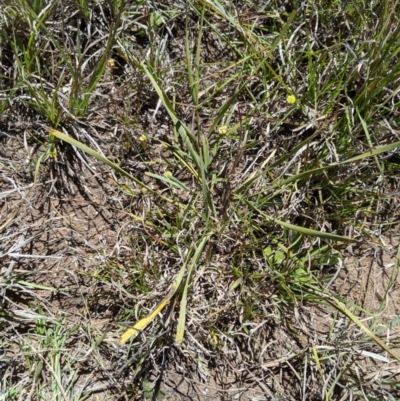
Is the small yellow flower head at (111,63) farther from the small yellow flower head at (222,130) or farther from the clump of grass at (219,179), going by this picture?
the small yellow flower head at (222,130)

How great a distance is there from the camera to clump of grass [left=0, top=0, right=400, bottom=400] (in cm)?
161

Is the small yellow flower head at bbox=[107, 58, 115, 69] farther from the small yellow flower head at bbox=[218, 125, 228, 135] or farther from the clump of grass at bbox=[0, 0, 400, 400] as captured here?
the small yellow flower head at bbox=[218, 125, 228, 135]

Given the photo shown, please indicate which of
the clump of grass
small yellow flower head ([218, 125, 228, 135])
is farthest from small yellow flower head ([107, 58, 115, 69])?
small yellow flower head ([218, 125, 228, 135])

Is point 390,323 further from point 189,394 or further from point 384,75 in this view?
point 384,75

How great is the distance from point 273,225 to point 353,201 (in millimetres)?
265

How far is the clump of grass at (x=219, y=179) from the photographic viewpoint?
1611 millimetres

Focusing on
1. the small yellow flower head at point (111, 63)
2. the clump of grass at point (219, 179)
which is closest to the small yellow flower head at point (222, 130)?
the clump of grass at point (219, 179)

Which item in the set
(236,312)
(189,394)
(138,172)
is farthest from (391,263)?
(138,172)

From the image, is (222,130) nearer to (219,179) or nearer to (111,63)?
(219,179)

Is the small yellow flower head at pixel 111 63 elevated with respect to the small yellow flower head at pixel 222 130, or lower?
elevated

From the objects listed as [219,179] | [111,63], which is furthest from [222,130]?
[111,63]

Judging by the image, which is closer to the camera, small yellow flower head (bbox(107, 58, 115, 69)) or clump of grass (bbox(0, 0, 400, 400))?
clump of grass (bbox(0, 0, 400, 400))

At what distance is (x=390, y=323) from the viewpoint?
1.63 m

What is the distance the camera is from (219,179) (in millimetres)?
1667
